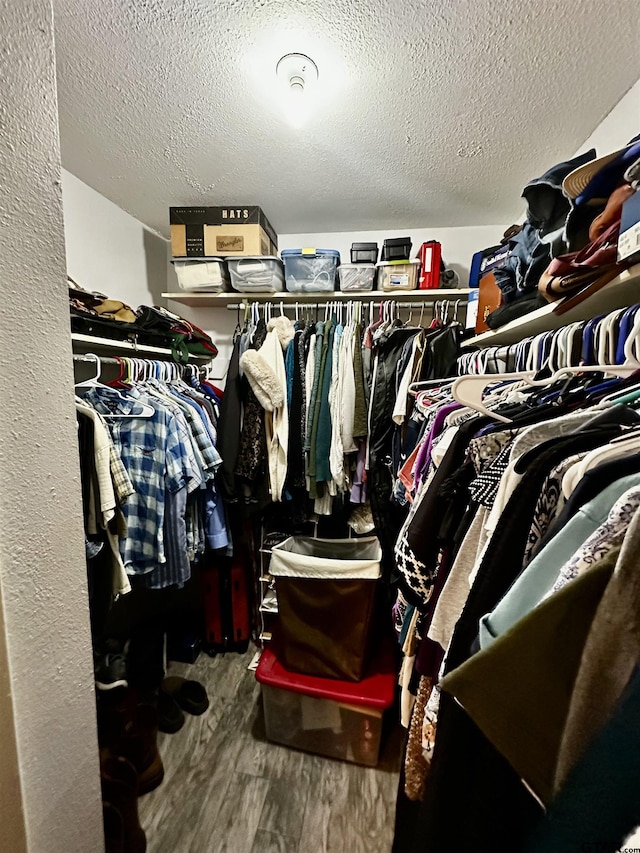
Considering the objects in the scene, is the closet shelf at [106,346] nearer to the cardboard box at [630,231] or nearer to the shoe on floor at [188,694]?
the cardboard box at [630,231]

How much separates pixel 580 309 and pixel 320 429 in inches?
39.8

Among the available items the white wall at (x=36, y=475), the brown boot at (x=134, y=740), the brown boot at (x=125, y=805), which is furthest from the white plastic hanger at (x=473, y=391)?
the brown boot at (x=134, y=740)

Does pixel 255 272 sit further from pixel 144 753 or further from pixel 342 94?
pixel 144 753

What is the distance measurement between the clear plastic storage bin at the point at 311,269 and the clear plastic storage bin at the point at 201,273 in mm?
326

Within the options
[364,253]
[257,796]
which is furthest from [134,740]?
[364,253]

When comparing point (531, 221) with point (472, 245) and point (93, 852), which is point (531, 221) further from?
point (93, 852)

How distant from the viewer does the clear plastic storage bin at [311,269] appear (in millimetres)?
1676

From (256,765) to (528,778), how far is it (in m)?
1.44

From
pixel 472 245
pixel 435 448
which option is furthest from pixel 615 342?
pixel 472 245

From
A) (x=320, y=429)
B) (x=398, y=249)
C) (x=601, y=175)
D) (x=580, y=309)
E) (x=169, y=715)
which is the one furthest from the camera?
(x=398, y=249)

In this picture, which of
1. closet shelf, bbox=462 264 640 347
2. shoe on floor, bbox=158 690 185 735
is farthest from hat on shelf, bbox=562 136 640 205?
shoe on floor, bbox=158 690 185 735

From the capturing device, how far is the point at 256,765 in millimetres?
1282

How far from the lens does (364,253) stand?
172cm

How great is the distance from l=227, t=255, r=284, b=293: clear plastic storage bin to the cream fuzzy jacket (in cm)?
25
